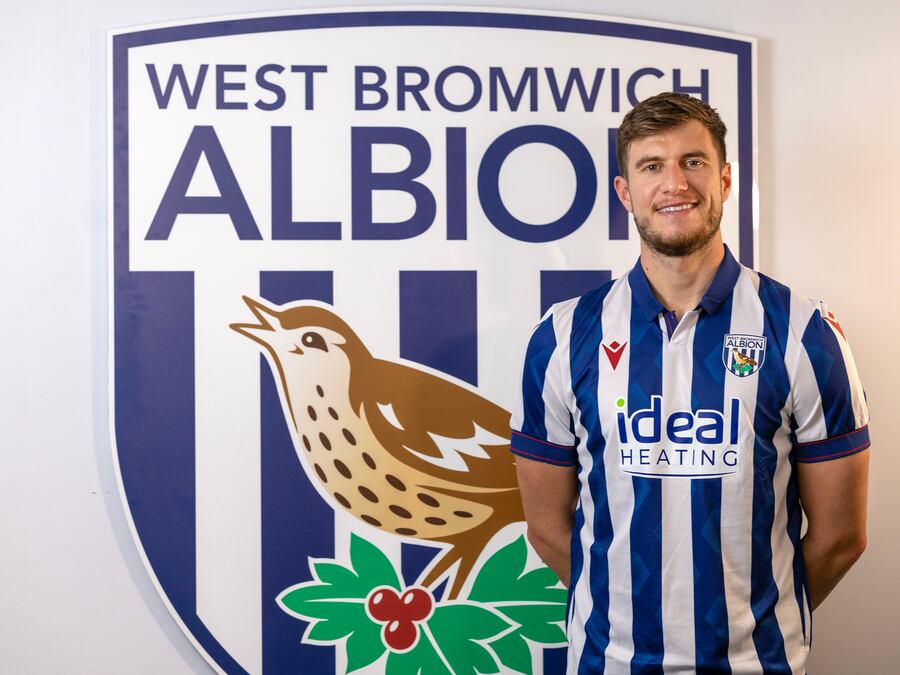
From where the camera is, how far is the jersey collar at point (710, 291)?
3.52ft

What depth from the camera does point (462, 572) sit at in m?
1.40

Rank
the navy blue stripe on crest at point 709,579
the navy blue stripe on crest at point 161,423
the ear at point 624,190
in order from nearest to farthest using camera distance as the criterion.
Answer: the navy blue stripe on crest at point 709,579 → the ear at point 624,190 → the navy blue stripe on crest at point 161,423

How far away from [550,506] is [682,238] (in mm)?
452

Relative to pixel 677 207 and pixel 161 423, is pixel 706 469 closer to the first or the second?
pixel 677 207

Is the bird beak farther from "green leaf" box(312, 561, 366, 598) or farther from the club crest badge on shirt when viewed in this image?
the club crest badge on shirt

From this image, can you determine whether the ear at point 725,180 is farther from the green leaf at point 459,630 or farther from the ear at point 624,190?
the green leaf at point 459,630

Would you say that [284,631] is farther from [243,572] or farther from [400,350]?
[400,350]

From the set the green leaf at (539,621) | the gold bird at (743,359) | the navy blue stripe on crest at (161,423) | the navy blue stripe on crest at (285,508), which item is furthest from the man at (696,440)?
the navy blue stripe on crest at (161,423)

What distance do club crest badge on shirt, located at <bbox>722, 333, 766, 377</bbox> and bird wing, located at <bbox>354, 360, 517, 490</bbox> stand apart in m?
0.47

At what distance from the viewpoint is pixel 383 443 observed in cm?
140

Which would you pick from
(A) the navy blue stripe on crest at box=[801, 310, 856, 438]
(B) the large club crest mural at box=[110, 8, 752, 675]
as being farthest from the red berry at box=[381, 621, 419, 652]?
(A) the navy blue stripe on crest at box=[801, 310, 856, 438]

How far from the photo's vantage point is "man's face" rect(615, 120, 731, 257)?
1.05 meters

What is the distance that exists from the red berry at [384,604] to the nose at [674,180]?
862mm

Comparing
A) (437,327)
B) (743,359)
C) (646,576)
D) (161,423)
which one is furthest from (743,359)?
(161,423)
